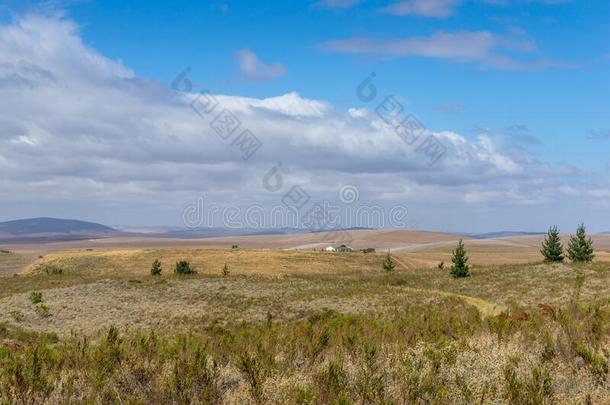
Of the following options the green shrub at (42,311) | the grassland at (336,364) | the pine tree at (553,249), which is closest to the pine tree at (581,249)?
the pine tree at (553,249)

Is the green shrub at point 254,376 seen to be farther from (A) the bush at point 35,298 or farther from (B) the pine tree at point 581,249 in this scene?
(B) the pine tree at point 581,249

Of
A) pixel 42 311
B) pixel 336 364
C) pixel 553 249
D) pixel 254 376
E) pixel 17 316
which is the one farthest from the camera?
pixel 553 249

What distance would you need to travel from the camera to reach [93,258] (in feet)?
265

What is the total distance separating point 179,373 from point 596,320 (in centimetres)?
1047

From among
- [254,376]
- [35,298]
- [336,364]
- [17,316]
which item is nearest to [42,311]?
[17,316]

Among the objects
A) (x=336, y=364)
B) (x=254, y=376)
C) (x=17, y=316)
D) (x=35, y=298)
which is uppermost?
(x=336, y=364)

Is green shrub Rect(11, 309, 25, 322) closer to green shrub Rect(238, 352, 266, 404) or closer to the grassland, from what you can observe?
the grassland

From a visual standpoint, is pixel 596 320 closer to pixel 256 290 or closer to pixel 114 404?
pixel 114 404

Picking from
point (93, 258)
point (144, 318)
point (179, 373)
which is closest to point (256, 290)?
point (144, 318)

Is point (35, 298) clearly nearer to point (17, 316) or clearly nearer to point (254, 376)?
point (17, 316)

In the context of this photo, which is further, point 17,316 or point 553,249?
point 553,249

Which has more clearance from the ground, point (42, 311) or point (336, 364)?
point (336, 364)

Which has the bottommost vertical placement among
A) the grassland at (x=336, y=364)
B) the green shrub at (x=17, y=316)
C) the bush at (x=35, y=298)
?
the green shrub at (x=17, y=316)

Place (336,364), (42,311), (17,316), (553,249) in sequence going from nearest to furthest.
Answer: (336,364) → (17,316) → (42,311) → (553,249)
